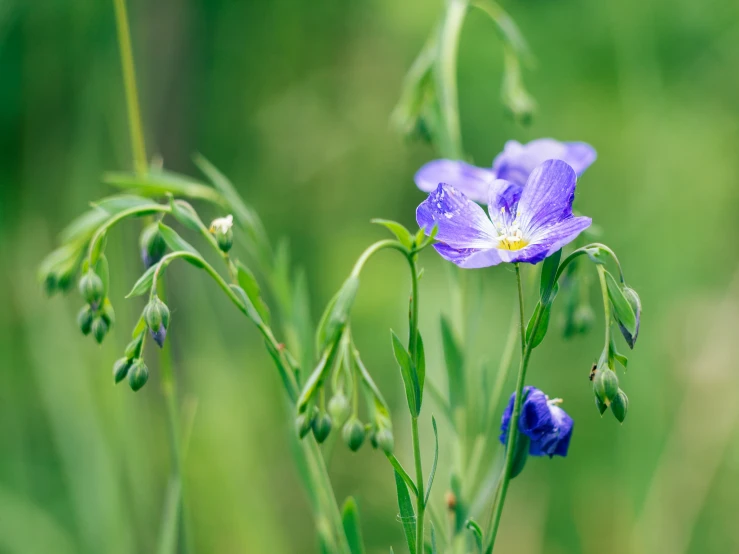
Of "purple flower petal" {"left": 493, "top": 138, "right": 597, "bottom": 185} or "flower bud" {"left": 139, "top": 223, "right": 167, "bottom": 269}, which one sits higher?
"purple flower petal" {"left": 493, "top": 138, "right": 597, "bottom": 185}

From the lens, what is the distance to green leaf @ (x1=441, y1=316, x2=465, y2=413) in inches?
28.9

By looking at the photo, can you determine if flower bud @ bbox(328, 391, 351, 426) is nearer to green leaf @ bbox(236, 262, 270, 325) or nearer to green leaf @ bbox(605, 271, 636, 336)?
green leaf @ bbox(236, 262, 270, 325)

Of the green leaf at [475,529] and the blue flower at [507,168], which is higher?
the blue flower at [507,168]

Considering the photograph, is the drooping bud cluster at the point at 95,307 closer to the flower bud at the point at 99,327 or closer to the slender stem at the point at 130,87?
the flower bud at the point at 99,327

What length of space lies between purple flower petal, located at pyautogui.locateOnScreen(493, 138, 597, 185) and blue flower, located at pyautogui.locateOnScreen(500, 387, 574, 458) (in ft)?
0.76

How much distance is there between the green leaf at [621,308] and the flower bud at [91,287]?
0.42 metres

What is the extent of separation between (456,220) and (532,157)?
149 mm

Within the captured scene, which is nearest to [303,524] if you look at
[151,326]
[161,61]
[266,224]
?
[266,224]

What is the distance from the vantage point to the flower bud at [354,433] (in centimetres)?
59

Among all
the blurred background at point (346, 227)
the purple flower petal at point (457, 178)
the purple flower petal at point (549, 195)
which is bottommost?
the blurred background at point (346, 227)

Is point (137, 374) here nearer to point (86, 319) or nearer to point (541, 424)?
point (86, 319)

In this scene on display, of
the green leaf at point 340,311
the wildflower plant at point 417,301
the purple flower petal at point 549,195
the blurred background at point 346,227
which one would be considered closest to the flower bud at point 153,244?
the wildflower plant at point 417,301

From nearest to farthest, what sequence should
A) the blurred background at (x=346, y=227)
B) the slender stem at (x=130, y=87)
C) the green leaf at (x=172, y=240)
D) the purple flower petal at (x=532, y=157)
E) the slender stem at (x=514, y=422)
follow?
the slender stem at (x=514, y=422) → the green leaf at (x=172, y=240) → the purple flower petal at (x=532, y=157) → the slender stem at (x=130, y=87) → the blurred background at (x=346, y=227)

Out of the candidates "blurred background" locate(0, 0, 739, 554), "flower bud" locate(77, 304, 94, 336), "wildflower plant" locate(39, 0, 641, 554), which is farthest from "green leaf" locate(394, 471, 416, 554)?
"blurred background" locate(0, 0, 739, 554)
